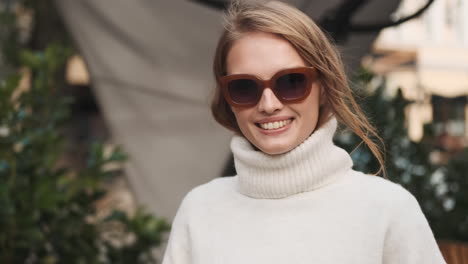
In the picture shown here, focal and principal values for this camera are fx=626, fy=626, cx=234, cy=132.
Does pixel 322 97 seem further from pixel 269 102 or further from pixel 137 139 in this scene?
pixel 137 139

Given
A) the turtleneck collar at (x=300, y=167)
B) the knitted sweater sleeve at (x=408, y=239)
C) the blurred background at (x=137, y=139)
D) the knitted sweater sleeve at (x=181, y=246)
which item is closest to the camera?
the knitted sweater sleeve at (x=408, y=239)

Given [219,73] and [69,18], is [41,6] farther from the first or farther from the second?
[219,73]

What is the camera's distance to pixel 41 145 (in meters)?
2.66

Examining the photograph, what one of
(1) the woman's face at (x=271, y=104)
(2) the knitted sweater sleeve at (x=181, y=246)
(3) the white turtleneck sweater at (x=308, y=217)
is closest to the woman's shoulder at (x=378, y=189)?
(3) the white turtleneck sweater at (x=308, y=217)

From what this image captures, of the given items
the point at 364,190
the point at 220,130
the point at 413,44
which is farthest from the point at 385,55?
the point at 364,190

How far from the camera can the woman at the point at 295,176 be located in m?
1.21

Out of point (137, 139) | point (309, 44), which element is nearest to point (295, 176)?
point (309, 44)

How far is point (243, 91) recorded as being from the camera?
1282 mm

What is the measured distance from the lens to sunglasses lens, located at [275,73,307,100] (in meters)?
1.25

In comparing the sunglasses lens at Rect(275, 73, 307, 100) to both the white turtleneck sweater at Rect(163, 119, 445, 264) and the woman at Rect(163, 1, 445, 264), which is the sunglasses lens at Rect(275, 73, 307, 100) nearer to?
the woman at Rect(163, 1, 445, 264)

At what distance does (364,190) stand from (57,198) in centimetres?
158

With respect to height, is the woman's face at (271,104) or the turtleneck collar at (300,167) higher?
the woman's face at (271,104)

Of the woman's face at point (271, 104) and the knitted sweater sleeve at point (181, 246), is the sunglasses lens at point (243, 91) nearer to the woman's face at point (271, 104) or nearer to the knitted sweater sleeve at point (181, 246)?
the woman's face at point (271, 104)

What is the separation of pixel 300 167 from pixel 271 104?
0.15m
